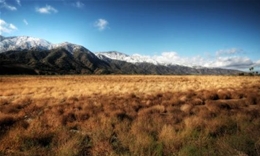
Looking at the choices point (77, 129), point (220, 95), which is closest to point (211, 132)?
point (77, 129)

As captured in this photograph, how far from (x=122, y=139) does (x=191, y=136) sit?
2348 mm

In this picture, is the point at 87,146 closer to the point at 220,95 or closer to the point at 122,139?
the point at 122,139

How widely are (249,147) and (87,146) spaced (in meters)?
4.65

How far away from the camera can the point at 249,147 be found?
229 inches

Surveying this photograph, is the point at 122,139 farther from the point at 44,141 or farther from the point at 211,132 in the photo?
the point at 211,132

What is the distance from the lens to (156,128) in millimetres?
8148

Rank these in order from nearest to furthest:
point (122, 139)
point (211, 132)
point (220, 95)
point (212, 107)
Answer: point (122, 139), point (211, 132), point (212, 107), point (220, 95)

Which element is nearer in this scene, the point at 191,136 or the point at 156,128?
the point at 191,136

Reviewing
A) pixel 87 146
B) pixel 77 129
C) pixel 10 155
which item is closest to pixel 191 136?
pixel 87 146

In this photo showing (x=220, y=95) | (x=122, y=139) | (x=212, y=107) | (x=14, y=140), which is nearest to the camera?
(x=14, y=140)

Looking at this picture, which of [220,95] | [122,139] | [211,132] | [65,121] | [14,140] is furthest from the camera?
[220,95]

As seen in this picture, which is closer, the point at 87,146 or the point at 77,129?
the point at 87,146

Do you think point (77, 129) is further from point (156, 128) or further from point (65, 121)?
point (156, 128)

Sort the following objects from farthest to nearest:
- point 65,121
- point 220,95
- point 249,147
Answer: point 220,95 < point 65,121 < point 249,147
